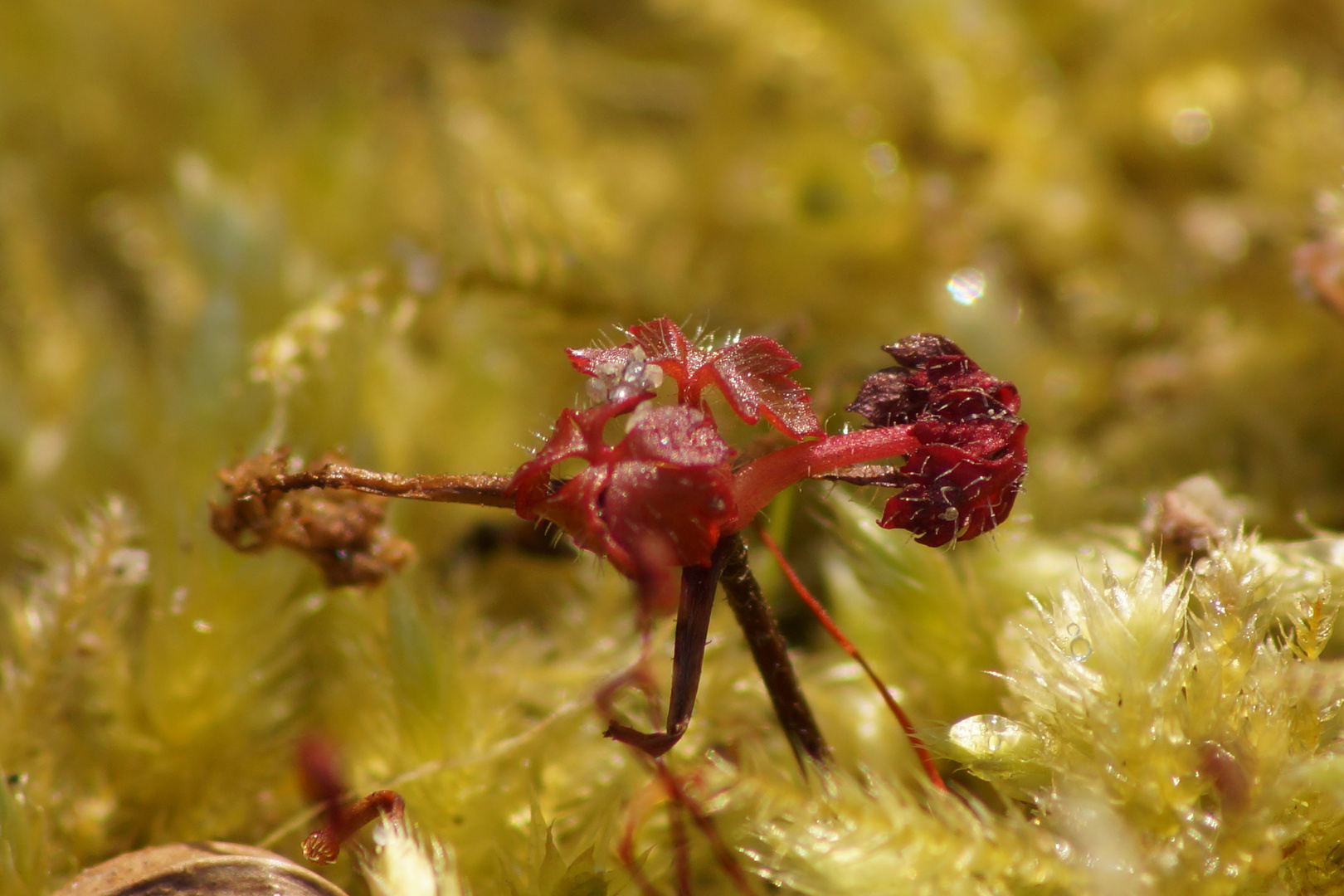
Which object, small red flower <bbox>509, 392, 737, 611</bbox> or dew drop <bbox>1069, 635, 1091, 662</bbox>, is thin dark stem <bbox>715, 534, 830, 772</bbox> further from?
dew drop <bbox>1069, 635, 1091, 662</bbox>

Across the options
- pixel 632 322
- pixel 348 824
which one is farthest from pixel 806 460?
pixel 632 322

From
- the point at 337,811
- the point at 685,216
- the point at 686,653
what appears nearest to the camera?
the point at 686,653

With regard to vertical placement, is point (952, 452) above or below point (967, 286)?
below

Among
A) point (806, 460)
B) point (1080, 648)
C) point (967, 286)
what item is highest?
point (967, 286)

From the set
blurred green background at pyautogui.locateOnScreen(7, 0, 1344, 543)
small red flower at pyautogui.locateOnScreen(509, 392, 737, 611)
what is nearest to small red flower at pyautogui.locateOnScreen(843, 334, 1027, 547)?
small red flower at pyautogui.locateOnScreen(509, 392, 737, 611)

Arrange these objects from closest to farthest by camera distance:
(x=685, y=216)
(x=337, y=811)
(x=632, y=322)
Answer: (x=337, y=811)
(x=632, y=322)
(x=685, y=216)

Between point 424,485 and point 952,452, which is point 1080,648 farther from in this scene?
Result: point 424,485
